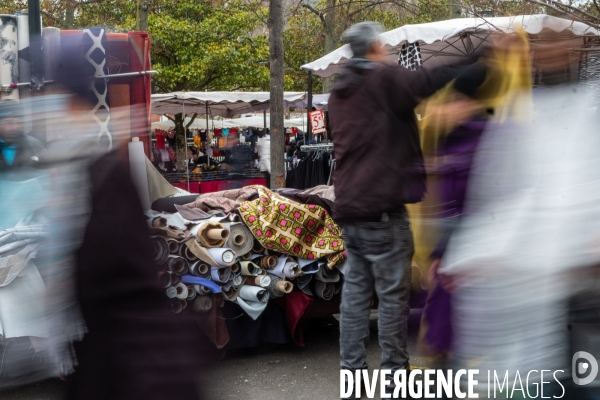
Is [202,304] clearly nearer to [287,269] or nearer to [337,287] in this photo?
[287,269]

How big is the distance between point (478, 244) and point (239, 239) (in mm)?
2441

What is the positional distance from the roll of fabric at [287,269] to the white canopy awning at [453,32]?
10.1ft

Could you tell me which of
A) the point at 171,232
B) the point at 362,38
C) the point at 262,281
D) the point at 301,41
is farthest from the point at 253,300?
the point at 301,41

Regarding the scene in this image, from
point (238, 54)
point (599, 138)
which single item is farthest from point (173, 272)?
point (238, 54)

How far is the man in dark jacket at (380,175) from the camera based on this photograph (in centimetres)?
364

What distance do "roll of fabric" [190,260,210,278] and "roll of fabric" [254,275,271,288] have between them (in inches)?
13.4

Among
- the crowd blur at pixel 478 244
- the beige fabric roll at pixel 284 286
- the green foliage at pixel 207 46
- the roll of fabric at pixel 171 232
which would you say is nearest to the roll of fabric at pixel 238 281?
the beige fabric roll at pixel 284 286

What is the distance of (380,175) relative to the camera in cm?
365

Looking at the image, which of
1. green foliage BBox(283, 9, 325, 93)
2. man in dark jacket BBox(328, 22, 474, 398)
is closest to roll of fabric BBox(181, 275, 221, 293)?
man in dark jacket BBox(328, 22, 474, 398)

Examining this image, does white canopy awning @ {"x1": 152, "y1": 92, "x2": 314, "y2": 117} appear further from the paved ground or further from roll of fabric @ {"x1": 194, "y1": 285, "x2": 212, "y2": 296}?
roll of fabric @ {"x1": 194, "y1": 285, "x2": 212, "y2": 296}

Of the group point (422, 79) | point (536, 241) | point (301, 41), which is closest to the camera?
point (536, 241)

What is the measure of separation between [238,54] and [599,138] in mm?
20178

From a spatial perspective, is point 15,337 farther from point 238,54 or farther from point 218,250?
point 238,54

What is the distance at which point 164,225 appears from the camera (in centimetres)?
482
